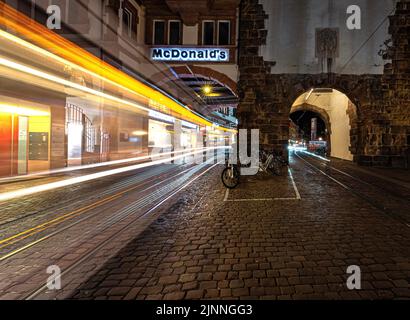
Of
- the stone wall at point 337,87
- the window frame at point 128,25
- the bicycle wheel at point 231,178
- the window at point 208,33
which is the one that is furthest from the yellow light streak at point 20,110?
the window at point 208,33

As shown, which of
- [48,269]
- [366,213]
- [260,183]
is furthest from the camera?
[260,183]

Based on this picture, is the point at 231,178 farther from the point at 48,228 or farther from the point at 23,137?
the point at 23,137

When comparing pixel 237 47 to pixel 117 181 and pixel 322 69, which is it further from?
pixel 117 181

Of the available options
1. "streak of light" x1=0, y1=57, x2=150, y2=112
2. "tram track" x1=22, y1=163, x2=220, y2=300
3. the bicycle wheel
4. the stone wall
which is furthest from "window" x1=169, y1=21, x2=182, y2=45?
"tram track" x1=22, y1=163, x2=220, y2=300

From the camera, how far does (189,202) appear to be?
23.2 ft

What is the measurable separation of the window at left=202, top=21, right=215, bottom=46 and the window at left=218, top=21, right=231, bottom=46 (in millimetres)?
418

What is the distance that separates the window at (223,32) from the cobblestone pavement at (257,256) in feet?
44.9

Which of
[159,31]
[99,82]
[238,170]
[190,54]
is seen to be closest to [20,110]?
[99,82]

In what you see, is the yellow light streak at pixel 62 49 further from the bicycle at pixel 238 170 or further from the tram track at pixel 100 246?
the bicycle at pixel 238 170

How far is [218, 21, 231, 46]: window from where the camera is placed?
1770 cm
